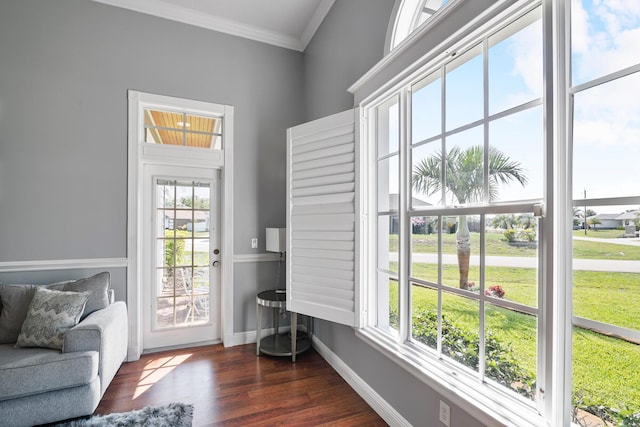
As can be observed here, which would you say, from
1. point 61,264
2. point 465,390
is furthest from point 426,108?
point 61,264

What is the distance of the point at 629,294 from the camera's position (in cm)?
94

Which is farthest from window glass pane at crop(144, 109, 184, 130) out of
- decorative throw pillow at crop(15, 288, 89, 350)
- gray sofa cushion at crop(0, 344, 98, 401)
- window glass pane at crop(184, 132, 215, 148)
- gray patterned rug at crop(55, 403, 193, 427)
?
gray patterned rug at crop(55, 403, 193, 427)

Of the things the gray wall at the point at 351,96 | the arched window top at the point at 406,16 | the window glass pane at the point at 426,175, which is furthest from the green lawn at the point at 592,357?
the arched window top at the point at 406,16

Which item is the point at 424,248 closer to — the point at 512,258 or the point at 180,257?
the point at 512,258

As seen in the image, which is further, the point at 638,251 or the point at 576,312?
the point at 576,312

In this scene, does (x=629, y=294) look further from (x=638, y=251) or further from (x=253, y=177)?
(x=253, y=177)

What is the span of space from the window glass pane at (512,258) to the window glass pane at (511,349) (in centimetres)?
8

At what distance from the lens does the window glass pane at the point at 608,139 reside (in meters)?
0.95

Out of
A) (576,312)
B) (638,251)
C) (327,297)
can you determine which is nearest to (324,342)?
(327,297)

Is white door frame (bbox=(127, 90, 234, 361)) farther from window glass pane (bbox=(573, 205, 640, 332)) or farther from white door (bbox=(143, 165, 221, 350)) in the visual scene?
window glass pane (bbox=(573, 205, 640, 332))

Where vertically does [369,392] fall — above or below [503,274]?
below

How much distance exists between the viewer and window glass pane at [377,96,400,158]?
2.08m

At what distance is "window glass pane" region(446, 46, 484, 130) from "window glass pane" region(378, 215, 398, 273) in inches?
29.3

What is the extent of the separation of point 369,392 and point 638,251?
6.01 ft
